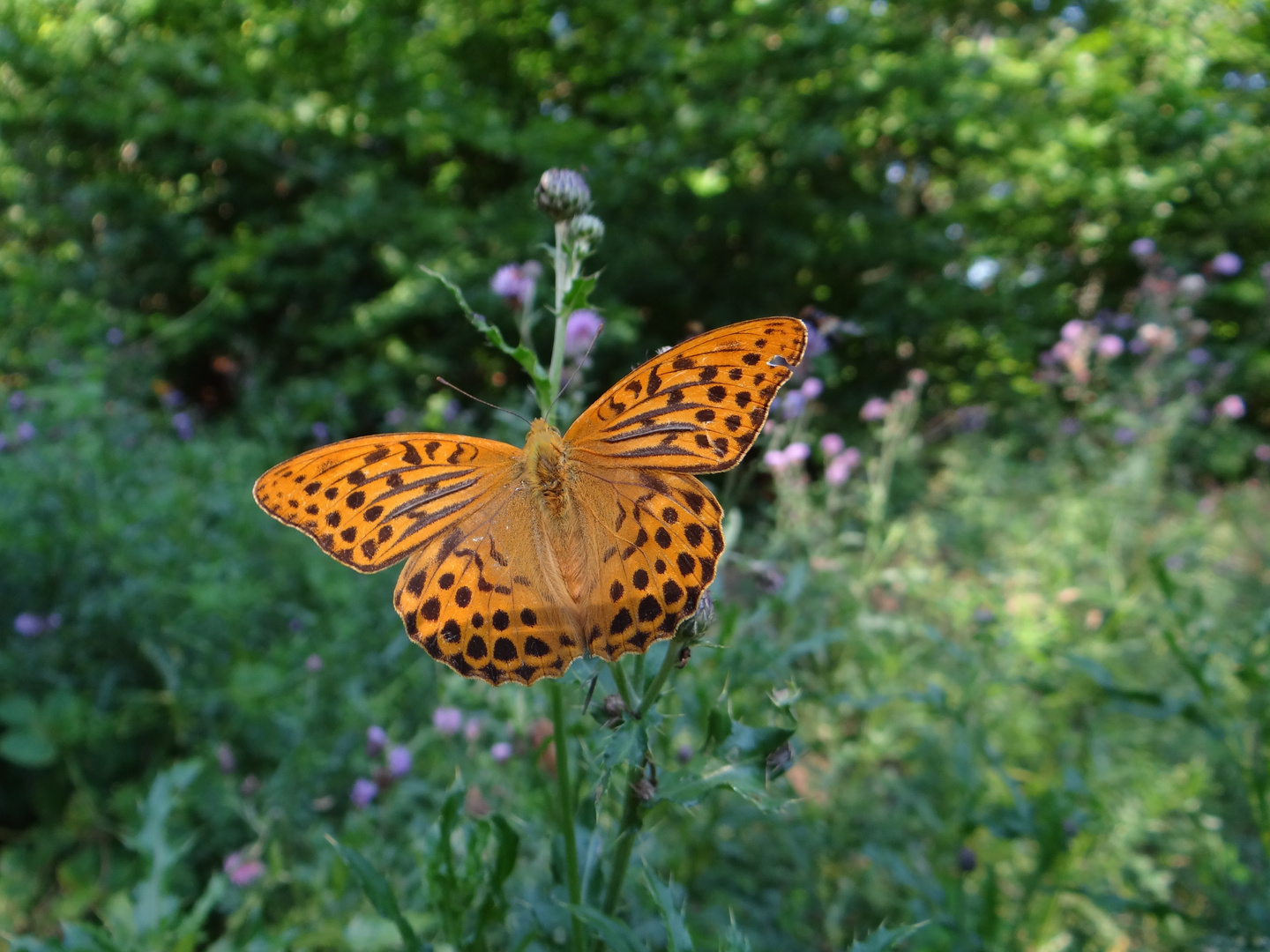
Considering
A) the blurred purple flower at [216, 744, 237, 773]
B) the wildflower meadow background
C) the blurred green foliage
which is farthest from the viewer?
the blurred green foliage

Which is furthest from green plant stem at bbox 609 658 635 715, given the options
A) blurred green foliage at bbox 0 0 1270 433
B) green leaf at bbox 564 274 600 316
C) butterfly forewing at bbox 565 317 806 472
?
blurred green foliage at bbox 0 0 1270 433

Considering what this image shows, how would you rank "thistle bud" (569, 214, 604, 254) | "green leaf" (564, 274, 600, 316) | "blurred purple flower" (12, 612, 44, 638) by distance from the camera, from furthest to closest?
"blurred purple flower" (12, 612, 44, 638) < "thistle bud" (569, 214, 604, 254) < "green leaf" (564, 274, 600, 316)

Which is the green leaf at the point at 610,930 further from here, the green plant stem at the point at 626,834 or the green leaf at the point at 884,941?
the green leaf at the point at 884,941

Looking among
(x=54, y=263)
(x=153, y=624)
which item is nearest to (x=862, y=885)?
(x=153, y=624)

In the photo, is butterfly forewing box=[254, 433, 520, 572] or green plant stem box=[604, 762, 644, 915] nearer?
green plant stem box=[604, 762, 644, 915]

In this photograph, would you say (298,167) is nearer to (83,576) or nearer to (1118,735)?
(83,576)

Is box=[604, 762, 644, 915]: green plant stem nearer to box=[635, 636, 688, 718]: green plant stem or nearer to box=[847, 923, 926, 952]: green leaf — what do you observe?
box=[635, 636, 688, 718]: green plant stem
